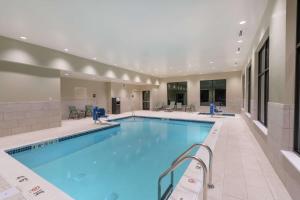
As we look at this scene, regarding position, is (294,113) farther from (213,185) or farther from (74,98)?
(74,98)

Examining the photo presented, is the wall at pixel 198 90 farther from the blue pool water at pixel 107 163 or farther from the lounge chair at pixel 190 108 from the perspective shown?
the blue pool water at pixel 107 163

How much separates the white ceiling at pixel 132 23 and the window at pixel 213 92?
5913mm

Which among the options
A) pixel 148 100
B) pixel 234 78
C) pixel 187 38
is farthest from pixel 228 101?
pixel 187 38

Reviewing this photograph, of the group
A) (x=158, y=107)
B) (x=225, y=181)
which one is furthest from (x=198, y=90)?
(x=225, y=181)

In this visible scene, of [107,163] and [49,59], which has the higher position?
[49,59]

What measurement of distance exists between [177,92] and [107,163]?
1068 centimetres

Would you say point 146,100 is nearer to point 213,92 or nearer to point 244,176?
point 213,92

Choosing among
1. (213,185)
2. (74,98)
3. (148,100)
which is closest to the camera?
(213,185)

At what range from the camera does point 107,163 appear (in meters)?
3.35

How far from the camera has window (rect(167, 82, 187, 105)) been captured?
12742 mm

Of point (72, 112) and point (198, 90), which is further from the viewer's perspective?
point (198, 90)

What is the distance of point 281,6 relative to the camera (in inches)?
82.7

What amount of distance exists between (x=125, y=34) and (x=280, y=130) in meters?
4.06

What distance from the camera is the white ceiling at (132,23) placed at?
2922 mm
